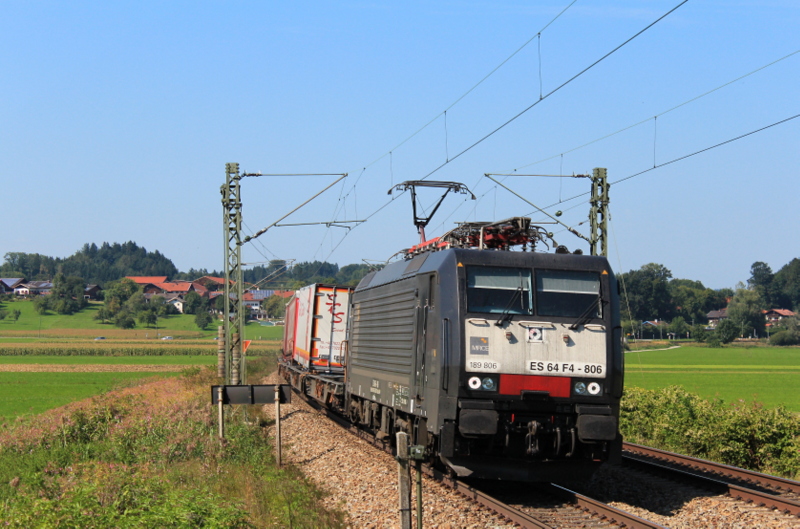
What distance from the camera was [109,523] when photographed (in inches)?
328

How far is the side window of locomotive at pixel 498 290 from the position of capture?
11242 mm

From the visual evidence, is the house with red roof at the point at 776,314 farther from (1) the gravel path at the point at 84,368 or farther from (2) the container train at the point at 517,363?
(2) the container train at the point at 517,363

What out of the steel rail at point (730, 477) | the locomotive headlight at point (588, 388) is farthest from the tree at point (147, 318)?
the locomotive headlight at point (588, 388)

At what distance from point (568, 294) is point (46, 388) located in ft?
138

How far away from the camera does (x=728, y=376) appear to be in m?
54.9

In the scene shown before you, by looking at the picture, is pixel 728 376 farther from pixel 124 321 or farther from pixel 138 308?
pixel 138 308

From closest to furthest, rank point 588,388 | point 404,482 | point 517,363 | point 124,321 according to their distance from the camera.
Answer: point 404,482 → point 517,363 → point 588,388 → point 124,321

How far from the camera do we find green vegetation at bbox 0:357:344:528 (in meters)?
8.56

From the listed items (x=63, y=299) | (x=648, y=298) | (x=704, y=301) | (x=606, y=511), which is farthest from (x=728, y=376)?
(x=63, y=299)

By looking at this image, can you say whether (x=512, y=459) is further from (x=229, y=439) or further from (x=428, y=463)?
(x=229, y=439)

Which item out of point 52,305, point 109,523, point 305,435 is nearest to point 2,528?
point 109,523

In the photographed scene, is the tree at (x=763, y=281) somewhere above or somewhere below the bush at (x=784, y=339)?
above

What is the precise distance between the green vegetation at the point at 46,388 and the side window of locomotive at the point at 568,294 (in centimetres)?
2470

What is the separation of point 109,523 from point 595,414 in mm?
6388
